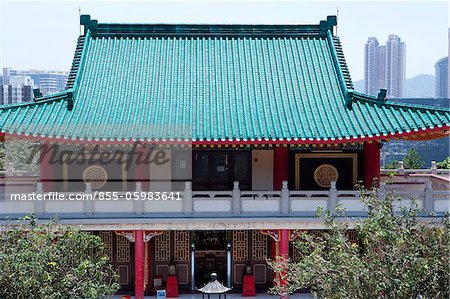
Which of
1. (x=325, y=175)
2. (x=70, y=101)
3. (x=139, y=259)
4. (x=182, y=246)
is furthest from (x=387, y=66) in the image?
(x=139, y=259)

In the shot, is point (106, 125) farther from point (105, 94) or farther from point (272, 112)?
point (272, 112)

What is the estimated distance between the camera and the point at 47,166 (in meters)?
17.8

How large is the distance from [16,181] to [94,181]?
2861mm

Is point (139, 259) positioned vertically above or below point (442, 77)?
below

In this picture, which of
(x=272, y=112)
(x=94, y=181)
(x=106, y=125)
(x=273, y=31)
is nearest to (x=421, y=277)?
(x=272, y=112)

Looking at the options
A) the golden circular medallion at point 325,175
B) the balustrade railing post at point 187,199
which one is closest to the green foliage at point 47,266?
the balustrade railing post at point 187,199

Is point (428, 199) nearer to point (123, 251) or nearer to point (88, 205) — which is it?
point (88, 205)

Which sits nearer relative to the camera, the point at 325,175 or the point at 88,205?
the point at 88,205

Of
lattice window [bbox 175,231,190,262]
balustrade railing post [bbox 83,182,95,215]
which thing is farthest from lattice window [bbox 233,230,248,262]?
balustrade railing post [bbox 83,182,95,215]

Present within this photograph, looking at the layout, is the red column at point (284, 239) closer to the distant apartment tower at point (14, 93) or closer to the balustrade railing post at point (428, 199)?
the balustrade railing post at point (428, 199)

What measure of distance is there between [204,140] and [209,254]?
4.69m

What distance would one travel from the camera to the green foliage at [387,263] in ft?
31.0

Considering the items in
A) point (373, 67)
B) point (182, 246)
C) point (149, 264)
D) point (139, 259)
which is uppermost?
point (373, 67)

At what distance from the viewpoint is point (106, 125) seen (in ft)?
54.5
